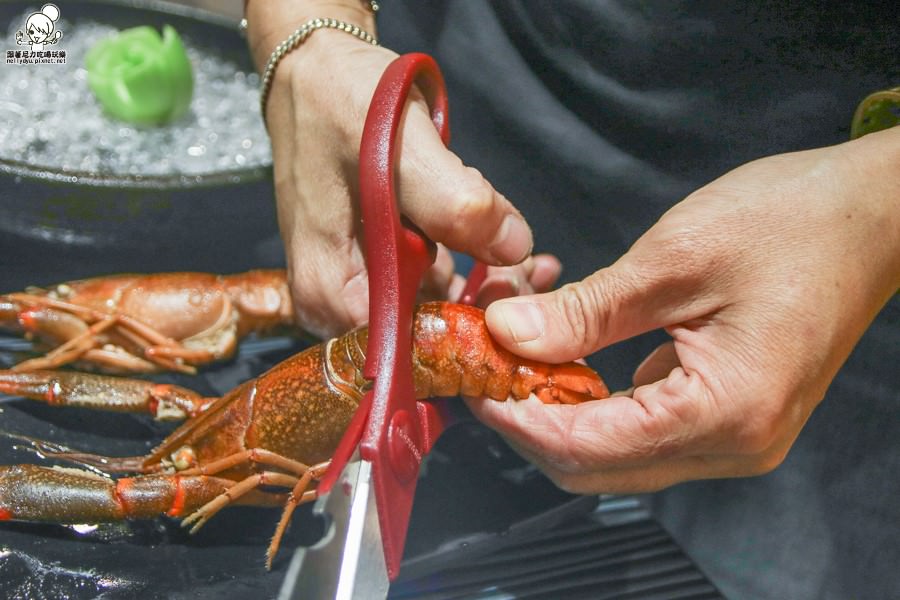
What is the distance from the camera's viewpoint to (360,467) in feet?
2.49

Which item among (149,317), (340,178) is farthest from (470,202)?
(149,317)

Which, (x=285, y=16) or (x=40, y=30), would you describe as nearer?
(x=285, y=16)

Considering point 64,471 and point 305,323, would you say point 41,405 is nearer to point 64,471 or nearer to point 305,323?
point 64,471

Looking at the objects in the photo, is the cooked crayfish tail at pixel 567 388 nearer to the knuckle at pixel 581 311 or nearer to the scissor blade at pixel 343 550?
the knuckle at pixel 581 311

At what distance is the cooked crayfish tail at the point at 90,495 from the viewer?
95cm

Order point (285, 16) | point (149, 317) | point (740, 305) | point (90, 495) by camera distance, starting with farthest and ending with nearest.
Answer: point (149, 317), point (285, 16), point (90, 495), point (740, 305)

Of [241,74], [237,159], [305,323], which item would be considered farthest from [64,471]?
[241,74]

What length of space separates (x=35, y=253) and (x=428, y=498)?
919mm

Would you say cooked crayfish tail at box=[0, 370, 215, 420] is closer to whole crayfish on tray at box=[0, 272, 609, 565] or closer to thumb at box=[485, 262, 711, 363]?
whole crayfish on tray at box=[0, 272, 609, 565]

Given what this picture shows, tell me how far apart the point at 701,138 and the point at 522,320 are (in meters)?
0.43

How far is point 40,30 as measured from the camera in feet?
6.41

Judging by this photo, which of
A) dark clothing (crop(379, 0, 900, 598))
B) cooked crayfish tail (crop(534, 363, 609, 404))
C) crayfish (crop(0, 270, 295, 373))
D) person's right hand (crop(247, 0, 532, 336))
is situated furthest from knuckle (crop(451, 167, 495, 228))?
crayfish (crop(0, 270, 295, 373))

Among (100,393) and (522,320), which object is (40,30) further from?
(522,320)

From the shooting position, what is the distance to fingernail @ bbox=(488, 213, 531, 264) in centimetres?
99
